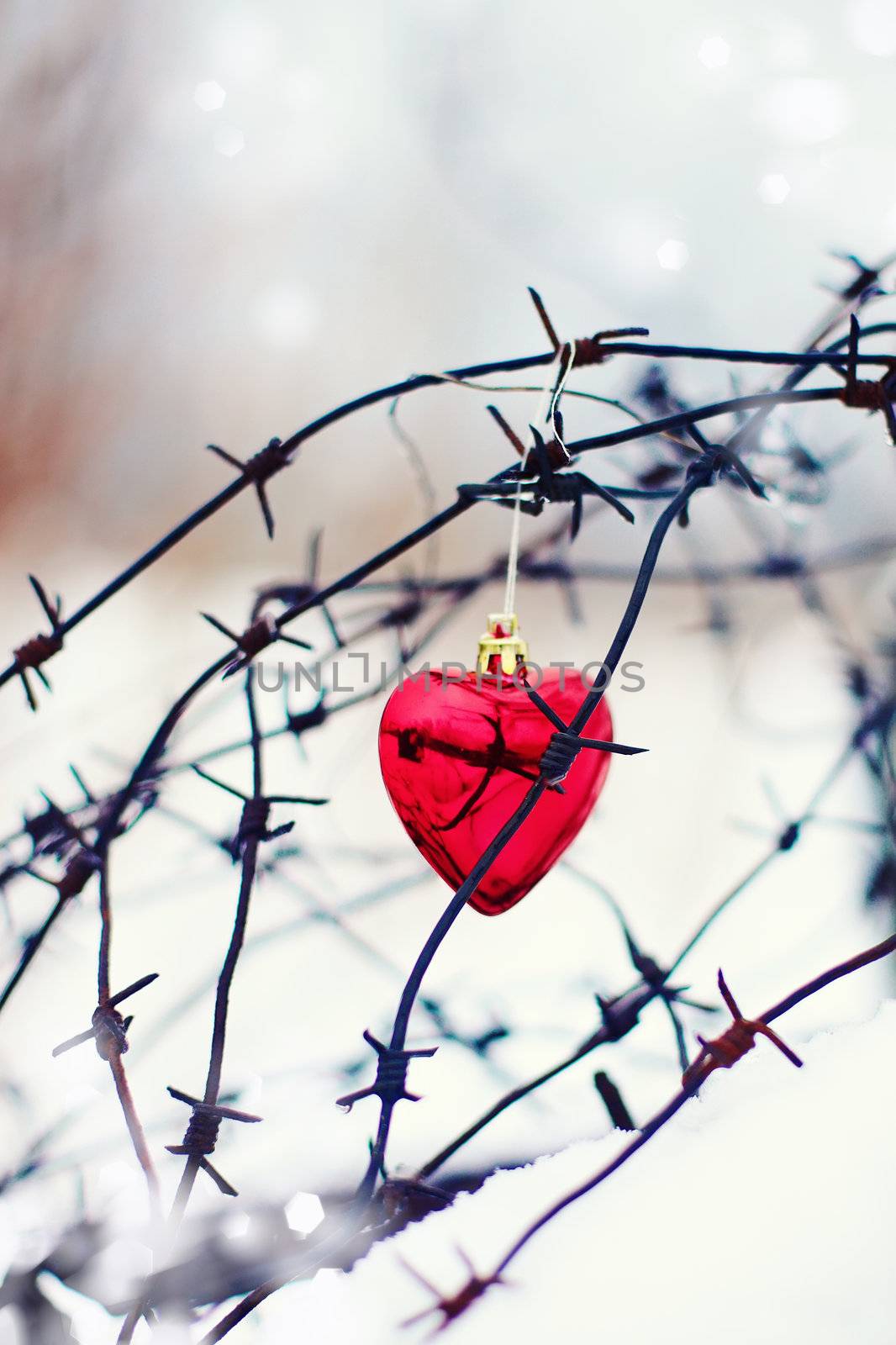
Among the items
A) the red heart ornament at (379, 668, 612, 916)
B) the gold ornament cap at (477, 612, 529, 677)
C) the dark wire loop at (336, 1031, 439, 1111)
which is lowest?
the dark wire loop at (336, 1031, 439, 1111)

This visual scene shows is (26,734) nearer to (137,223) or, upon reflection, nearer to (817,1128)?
(137,223)

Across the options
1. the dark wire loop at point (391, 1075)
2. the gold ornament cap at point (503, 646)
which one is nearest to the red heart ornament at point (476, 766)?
the gold ornament cap at point (503, 646)

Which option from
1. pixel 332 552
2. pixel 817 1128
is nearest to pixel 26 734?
pixel 332 552

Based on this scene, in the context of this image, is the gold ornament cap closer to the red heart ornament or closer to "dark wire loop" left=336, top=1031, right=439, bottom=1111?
the red heart ornament

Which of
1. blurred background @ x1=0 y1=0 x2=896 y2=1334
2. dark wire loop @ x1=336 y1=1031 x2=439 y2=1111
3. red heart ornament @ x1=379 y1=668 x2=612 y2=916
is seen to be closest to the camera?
dark wire loop @ x1=336 y1=1031 x2=439 y2=1111

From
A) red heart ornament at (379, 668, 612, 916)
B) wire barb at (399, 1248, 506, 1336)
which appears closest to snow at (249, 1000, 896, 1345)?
wire barb at (399, 1248, 506, 1336)

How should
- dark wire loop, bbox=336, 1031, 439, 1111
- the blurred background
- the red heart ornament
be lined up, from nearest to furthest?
dark wire loop, bbox=336, 1031, 439, 1111 < the red heart ornament < the blurred background

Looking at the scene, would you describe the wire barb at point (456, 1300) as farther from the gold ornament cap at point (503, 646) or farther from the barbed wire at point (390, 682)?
the gold ornament cap at point (503, 646)

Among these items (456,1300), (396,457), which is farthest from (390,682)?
(456,1300)
